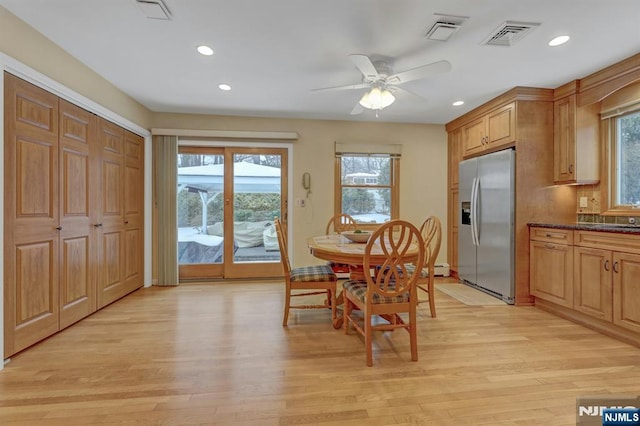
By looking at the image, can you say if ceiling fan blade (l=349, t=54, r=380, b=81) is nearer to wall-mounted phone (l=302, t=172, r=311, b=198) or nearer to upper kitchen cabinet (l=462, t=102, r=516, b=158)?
upper kitchen cabinet (l=462, t=102, r=516, b=158)

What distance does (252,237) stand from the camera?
4.44 m

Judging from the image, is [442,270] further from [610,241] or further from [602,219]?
[610,241]

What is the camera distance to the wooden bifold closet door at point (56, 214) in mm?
2092

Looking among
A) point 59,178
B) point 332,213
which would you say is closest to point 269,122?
point 332,213

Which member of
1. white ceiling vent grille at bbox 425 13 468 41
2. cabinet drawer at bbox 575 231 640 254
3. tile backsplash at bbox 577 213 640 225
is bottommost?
cabinet drawer at bbox 575 231 640 254

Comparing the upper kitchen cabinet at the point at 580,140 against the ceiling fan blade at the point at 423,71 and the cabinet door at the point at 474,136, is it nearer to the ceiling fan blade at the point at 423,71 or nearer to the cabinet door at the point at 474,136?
the cabinet door at the point at 474,136

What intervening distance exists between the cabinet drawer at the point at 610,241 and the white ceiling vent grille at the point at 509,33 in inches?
68.2

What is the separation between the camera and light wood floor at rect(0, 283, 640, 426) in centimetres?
156

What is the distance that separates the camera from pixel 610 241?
8.11 ft

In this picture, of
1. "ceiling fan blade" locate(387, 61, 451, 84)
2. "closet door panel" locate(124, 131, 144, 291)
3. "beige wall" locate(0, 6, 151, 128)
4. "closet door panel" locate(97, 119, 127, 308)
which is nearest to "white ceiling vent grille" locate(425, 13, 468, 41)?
"ceiling fan blade" locate(387, 61, 451, 84)

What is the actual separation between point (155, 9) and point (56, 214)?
1.80m

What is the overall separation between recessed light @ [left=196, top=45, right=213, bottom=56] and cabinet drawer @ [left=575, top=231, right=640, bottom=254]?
3632 millimetres

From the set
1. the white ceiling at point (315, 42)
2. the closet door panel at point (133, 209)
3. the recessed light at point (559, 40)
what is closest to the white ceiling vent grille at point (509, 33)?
the white ceiling at point (315, 42)

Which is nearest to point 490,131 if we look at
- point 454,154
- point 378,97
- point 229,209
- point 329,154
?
point 454,154
